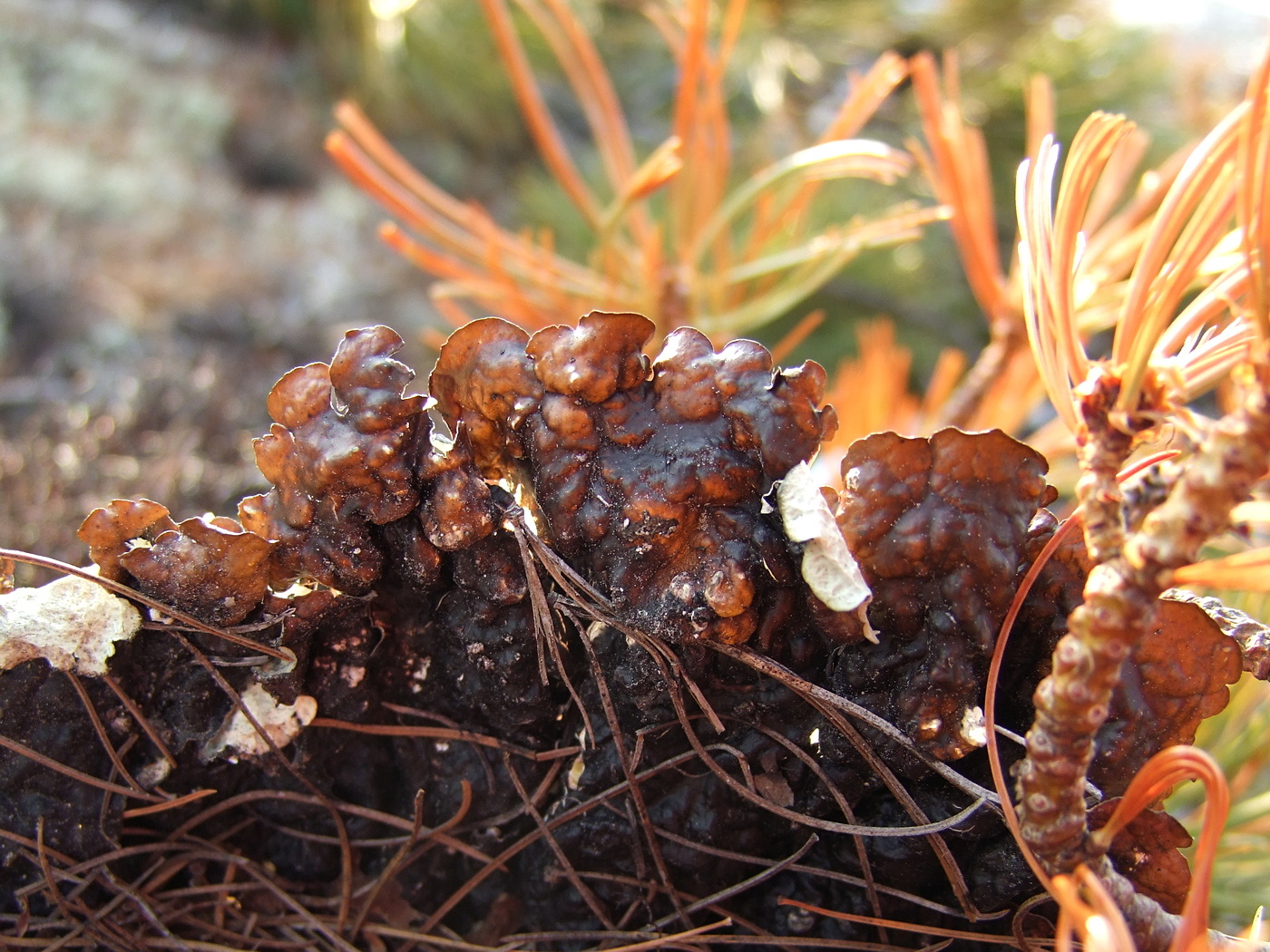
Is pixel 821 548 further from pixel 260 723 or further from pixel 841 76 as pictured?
pixel 841 76

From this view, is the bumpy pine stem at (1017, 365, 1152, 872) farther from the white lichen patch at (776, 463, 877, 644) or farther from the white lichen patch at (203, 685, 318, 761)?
the white lichen patch at (203, 685, 318, 761)

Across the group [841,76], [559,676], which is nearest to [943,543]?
[559,676]

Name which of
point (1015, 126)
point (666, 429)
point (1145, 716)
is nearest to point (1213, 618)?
point (1145, 716)

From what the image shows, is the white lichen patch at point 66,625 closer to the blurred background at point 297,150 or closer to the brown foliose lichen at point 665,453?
the brown foliose lichen at point 665,453

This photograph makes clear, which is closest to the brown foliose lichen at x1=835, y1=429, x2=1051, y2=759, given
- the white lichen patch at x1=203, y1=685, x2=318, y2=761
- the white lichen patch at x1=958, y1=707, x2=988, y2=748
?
the white lichen patch at x1=958, y1=707, x2=988, y2=748

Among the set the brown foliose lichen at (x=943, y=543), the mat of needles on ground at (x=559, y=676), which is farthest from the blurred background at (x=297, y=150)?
the brown foliose lichen at (x=943, y=543)

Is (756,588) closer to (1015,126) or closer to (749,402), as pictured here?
(749,402)

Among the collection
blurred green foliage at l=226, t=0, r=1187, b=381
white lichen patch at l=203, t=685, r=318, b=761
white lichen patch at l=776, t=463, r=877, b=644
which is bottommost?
white lichen patch at l=203, t=685, r=318, b=761
